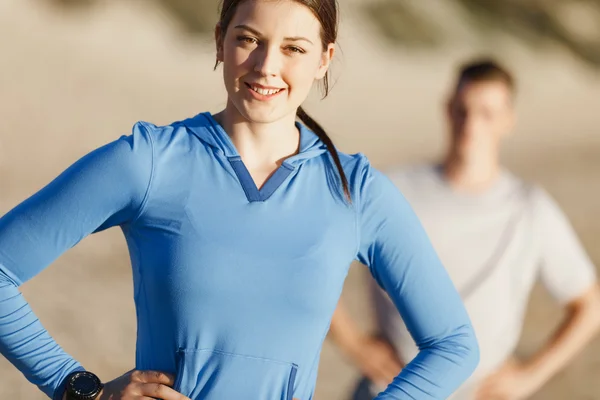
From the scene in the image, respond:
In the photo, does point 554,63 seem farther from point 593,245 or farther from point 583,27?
point 593,245

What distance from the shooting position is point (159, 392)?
2174 millimetres

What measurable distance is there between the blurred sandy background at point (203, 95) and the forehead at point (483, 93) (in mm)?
5282

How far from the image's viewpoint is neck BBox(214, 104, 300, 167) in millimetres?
2277

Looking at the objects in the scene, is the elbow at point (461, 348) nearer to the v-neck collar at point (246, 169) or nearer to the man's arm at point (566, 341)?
the v-neck collar at point (246, 169)

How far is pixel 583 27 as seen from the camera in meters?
22.3

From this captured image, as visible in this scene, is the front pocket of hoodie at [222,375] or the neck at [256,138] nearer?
the front pocket of hoodie at [222,375]

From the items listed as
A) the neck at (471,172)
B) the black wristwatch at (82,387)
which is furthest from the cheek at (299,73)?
the neck at (471,172)

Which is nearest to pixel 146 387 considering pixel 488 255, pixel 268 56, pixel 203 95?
pixel 268 56

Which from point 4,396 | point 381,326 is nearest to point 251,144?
point 381,326

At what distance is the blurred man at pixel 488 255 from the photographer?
143 inches

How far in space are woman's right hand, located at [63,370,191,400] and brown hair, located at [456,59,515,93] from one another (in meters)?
2.10

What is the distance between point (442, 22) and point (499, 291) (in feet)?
59.6

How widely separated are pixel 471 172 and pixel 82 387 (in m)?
2.00

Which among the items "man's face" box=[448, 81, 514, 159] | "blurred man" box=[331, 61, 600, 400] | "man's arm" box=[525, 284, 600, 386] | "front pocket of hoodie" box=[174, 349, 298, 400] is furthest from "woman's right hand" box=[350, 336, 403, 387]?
"front pocket of hoodie" box=[174, 349, 298, 400]
